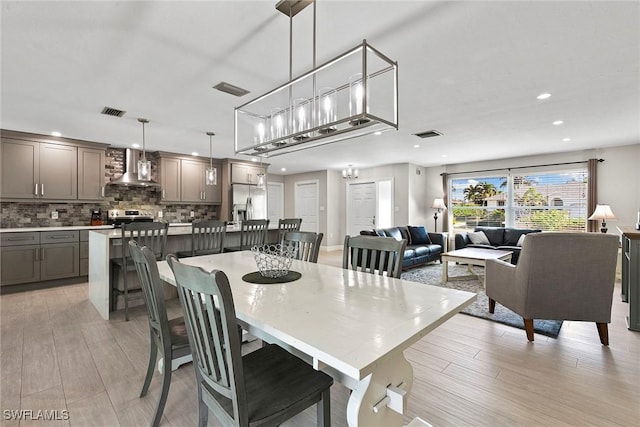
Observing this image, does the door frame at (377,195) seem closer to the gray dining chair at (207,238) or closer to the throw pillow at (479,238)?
the throw pillow at (479,238)

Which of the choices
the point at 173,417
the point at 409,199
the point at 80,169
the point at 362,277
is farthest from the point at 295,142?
the point at 409,199

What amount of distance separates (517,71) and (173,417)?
352 centimetres

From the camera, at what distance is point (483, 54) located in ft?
7.44

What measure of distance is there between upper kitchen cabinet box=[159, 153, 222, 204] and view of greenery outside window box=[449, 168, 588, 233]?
584 cm

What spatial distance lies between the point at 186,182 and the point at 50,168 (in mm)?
2144

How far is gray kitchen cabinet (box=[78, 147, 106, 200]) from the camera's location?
498 centimetres

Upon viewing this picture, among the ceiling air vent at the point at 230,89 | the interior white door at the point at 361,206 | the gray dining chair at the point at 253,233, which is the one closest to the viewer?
the ceiling air vent at the point at 230,89

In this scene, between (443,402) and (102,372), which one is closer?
(443,402)

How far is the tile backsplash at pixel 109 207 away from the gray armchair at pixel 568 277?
6.08 metres

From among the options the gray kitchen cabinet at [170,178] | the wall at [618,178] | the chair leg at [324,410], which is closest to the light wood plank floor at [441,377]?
the chair leg at [324,410]

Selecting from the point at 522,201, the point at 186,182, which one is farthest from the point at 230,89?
the point at 522,201

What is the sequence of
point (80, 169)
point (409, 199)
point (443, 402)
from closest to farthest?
1. point (443, 402)
2. point (80, 169)
3. point (409, 199)

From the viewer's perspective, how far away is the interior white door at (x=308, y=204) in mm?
8766

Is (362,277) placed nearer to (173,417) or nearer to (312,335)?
(312,335)
